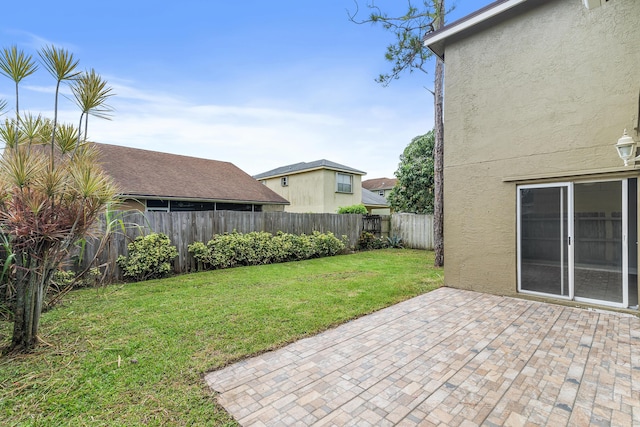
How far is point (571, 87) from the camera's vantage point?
5.29m

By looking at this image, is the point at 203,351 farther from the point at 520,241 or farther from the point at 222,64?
the point at 222,64

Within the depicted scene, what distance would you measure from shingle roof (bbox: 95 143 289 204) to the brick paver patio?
11519mm

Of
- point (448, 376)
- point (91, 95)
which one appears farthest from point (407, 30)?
point (448, 376)

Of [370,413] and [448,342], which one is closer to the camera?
[370,413]

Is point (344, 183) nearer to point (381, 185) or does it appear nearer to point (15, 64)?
point (381, 185)

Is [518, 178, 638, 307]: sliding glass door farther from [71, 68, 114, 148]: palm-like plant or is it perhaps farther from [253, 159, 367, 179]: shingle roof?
[253, 159, 367, 179]: shingle roof

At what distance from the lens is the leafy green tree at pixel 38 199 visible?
3207 millimetres

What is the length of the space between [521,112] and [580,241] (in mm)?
2663

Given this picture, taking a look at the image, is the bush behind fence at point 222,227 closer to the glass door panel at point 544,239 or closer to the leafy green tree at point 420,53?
the leafy green tree at point 420,53

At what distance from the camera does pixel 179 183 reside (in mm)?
15070

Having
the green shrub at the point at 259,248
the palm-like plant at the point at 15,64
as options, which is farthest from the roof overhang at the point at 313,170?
the palm-like plant at the point at 15,64

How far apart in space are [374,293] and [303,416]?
154 inches

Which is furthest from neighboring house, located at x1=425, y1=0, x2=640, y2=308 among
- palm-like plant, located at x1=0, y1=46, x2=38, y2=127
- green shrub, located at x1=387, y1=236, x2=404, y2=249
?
green shrub, located at x1=387, y1=236, x2=404, y2=249

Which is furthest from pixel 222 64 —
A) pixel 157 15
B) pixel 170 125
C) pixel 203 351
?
pixel 203 351
